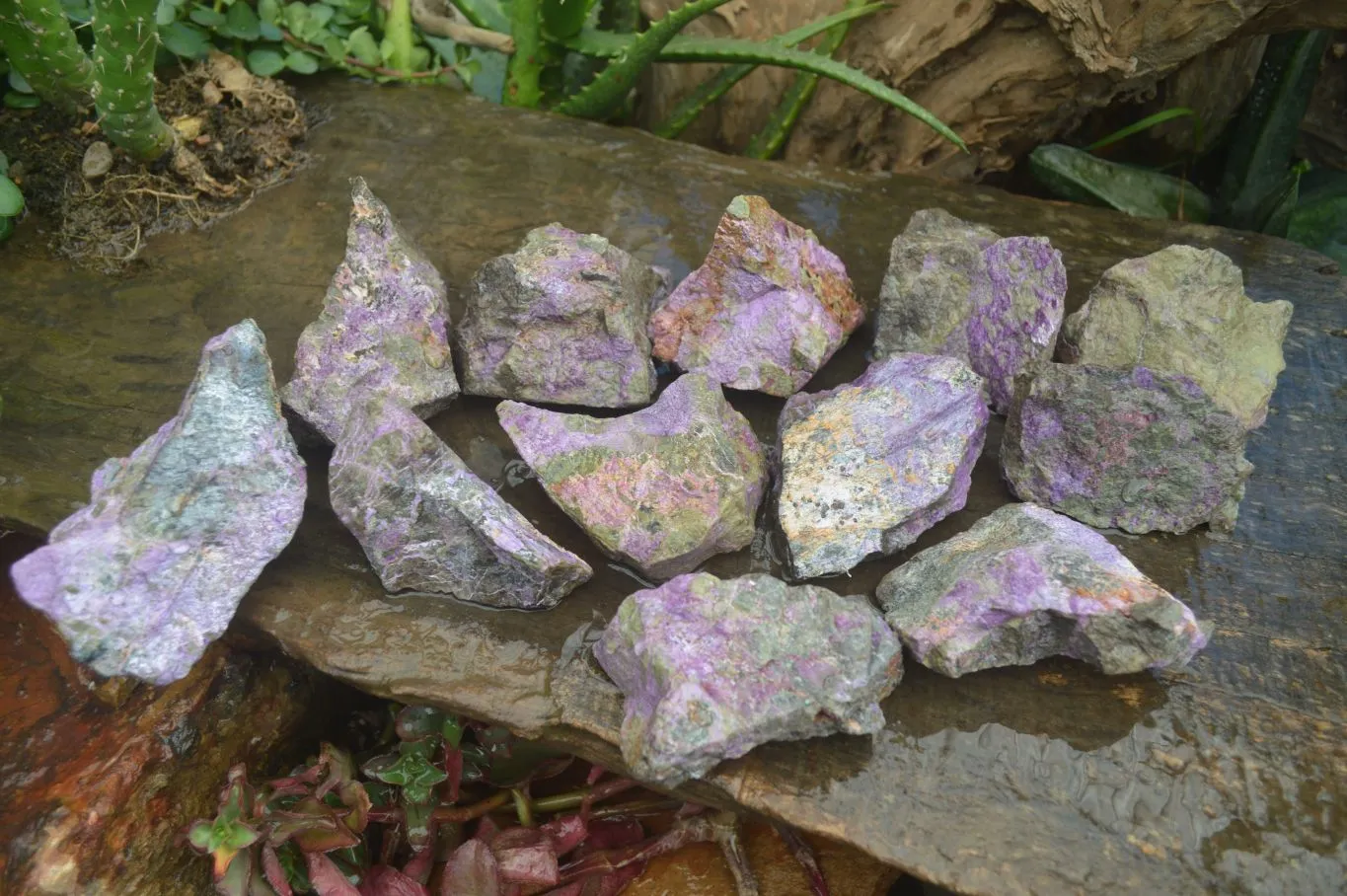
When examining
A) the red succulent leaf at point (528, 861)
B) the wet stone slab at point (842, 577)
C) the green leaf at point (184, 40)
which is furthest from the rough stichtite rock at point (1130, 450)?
the green leaf at point (184, 40)

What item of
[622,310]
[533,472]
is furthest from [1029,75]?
[533,472]

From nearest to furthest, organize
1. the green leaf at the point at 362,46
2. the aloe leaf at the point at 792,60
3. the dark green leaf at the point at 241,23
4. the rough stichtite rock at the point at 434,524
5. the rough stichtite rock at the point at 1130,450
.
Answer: the rough stichtite rock at the point at 434,524
the rough stichtite rock at the point at 1130,450
the aloe leaf at the point at 792,60
the dark green leaf at the point at 241,23
the green leaf at the point at 362,46

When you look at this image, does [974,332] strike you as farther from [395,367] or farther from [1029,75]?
[395,367]

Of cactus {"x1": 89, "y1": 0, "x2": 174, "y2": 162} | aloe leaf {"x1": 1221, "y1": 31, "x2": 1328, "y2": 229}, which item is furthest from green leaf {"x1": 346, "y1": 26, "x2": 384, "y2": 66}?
aloe leaf {"x1": 1221, "y1": 31, "x2": 1328, "y2": 229}

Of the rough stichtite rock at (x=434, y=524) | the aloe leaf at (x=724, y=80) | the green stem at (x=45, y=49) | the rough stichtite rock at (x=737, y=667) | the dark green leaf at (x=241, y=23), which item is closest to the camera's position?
the rough stichtite rock at (x=737, y=667)

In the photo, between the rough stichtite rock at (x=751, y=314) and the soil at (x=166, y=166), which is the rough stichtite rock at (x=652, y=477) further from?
the soil at (x=166, y=166)

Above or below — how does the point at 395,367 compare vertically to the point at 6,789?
above

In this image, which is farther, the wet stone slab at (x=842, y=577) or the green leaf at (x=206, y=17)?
the green leaf at (x=206, y=17)
